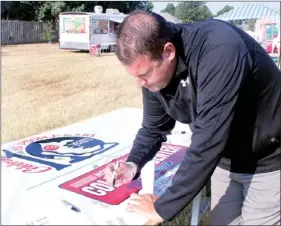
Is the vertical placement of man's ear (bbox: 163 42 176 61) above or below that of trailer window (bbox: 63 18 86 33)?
below

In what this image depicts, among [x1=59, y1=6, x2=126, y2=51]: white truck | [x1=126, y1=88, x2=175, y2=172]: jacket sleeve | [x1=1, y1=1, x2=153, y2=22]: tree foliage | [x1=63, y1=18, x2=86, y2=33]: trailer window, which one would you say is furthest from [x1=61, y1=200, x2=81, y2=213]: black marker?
[x1=63, y1=18, x2=86, y2=33]: trailer window

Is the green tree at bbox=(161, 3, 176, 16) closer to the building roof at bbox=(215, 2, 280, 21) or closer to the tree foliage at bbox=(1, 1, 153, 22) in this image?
the tree foliage at bbox=(1, 1, 153, 22)

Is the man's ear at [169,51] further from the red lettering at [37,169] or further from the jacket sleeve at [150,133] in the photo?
the red lettering at [37,169]

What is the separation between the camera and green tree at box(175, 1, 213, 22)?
2137 mm

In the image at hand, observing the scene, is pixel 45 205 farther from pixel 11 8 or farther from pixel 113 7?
pixel 113 7

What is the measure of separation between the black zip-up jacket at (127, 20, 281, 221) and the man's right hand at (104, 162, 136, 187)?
287 millimetres

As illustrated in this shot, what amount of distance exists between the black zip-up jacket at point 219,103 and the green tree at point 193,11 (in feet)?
3.73

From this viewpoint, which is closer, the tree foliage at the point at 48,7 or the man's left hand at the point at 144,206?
the man's left hand at the point at 144,206

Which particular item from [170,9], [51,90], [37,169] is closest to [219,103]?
[37,169]

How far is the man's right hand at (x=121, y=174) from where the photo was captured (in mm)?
1283

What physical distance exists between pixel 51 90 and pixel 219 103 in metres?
2.01

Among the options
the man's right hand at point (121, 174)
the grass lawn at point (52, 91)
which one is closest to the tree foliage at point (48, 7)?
the grass lawn at point (52, 91)

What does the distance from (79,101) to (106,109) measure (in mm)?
299

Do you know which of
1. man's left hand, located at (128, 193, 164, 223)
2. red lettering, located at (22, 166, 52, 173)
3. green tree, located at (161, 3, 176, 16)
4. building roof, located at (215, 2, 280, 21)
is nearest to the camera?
man's left hand, located at (128, 193, 164, 223)
